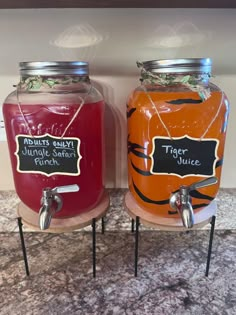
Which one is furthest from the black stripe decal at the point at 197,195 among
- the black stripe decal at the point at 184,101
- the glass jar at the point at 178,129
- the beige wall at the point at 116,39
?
the beige wall at the point at 116,39

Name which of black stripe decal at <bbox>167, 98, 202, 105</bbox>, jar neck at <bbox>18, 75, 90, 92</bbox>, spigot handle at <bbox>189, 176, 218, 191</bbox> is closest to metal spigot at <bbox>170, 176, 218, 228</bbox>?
spigot handle at <bbox>189, 176, 218, 191</bbox>

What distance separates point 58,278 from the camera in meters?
0.65

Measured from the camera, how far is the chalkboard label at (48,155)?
1.81ft

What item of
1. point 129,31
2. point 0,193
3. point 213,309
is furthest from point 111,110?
point 213,309

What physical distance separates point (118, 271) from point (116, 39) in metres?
0.57

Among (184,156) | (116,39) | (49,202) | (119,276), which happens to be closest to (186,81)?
(184,156)

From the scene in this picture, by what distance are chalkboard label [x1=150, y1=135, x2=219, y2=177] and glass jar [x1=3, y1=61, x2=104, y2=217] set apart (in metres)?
0.14

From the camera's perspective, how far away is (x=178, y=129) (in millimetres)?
549

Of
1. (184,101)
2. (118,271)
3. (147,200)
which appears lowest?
(118,271)

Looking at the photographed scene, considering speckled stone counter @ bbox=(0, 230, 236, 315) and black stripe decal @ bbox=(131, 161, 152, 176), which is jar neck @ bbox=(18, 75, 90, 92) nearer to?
black stripe decal @ bbox=(131, 161, 152, 176)

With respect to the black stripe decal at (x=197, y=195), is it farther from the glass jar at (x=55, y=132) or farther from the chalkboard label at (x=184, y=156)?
the glass jar at (x=55, y=132)

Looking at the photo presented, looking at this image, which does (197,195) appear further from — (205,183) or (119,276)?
(119,276)

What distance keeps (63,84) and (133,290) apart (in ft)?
1.54

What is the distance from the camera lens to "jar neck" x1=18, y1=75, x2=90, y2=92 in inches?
22.1
